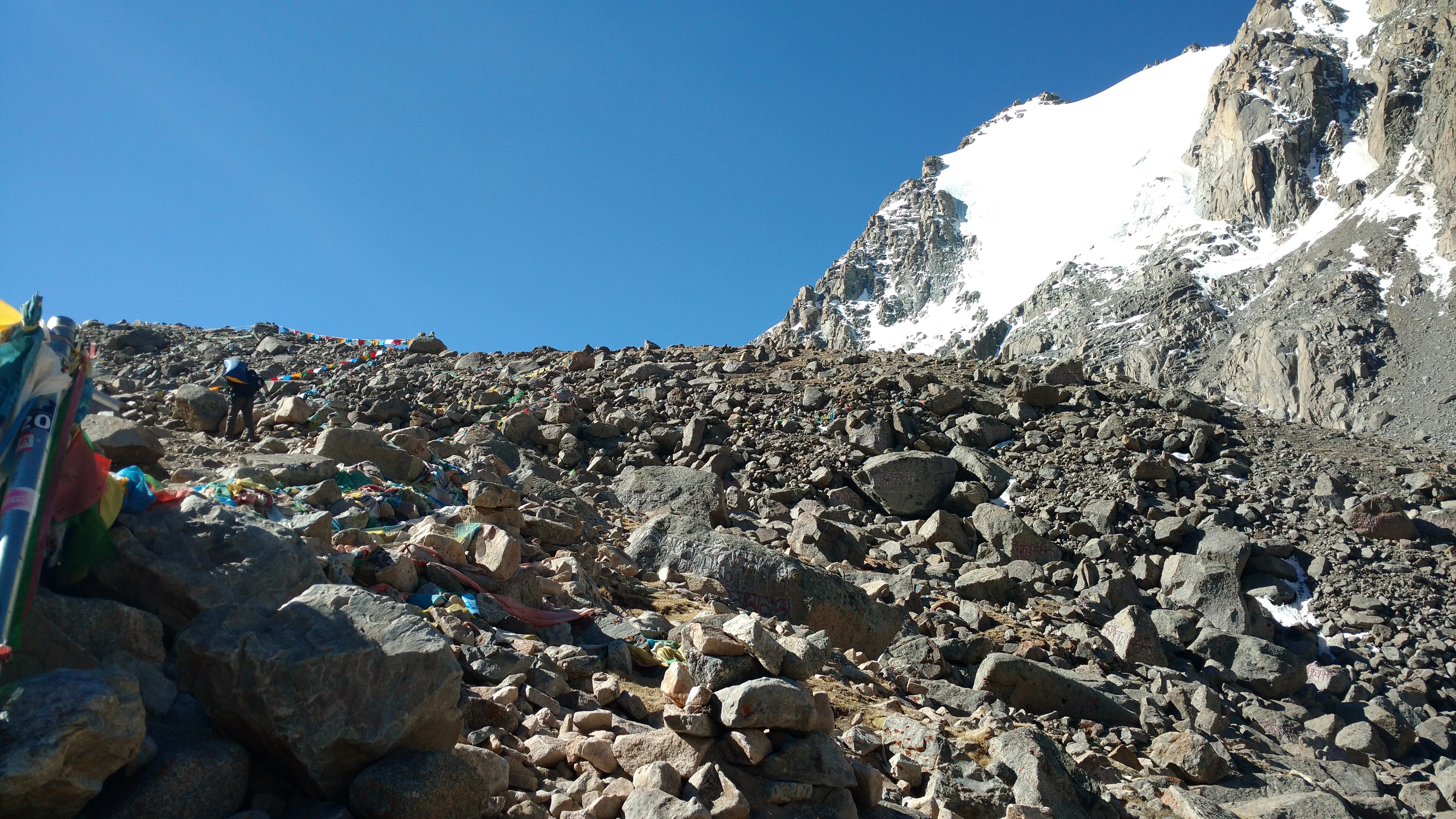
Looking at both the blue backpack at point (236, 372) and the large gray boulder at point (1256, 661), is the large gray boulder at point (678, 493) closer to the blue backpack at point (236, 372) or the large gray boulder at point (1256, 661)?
the blue backpack at point (236, 372)

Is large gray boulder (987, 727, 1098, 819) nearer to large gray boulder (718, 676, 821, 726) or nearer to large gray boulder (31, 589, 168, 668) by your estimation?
large gray boulder (718, 676, 821, 726)

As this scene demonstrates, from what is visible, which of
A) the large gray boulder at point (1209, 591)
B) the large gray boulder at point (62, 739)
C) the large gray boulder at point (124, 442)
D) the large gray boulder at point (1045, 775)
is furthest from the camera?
the large gray boulder at point (1209, 591)

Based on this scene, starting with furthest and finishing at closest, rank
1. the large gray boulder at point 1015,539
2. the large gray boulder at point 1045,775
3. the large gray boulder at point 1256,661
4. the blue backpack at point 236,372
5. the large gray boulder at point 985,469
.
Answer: the large gray boulder at point 985,469, the blue backpack at point 236,372, the large gray boulder at point 1015,539, the large gray boulder at point 1256,661, the large gray boulder at point 1045,775

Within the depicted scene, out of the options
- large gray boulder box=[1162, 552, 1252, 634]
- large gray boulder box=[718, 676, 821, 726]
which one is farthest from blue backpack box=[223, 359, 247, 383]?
large gray boulder box=[1162, 552, 1252, 634]

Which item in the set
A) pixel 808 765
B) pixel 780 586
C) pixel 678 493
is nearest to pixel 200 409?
pixel 678 493

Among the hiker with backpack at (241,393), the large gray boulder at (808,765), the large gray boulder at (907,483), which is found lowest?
the large gray boulder at (808,765)

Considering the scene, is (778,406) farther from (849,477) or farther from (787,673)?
(787,673)

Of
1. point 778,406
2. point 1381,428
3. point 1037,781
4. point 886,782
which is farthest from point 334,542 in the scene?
point 1381,428

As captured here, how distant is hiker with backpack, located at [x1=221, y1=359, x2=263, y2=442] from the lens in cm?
1152

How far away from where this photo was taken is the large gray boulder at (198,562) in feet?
11.4

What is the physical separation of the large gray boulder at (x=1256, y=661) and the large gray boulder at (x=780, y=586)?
3.84m

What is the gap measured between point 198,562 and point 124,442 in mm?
4787

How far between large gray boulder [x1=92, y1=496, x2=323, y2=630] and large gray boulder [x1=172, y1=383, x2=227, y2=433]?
9.64 m

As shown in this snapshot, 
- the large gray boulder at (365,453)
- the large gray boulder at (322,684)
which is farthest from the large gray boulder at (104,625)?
the large gray boulder at (365,453)
